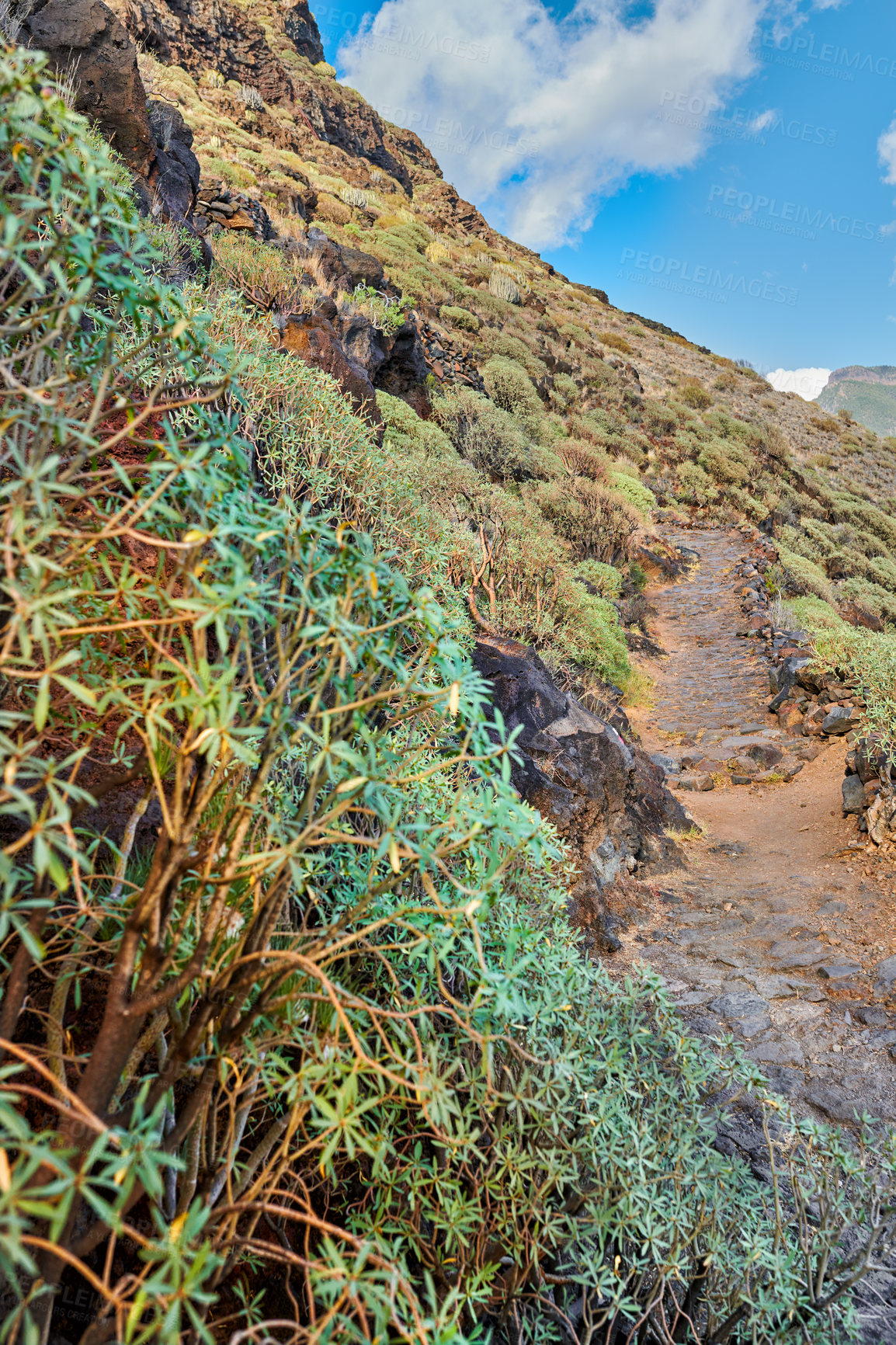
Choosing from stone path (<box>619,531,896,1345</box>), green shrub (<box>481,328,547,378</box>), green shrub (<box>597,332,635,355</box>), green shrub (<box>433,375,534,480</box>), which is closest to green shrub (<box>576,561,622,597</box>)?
green shrub (<box>433,375,534,480</box>)

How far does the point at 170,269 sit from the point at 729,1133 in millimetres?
7538

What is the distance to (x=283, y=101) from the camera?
27.5 metres

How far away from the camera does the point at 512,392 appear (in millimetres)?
14930

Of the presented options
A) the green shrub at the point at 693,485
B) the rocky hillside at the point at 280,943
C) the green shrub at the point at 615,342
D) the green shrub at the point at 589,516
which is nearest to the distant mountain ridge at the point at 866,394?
the green shrub at the point at 615,342

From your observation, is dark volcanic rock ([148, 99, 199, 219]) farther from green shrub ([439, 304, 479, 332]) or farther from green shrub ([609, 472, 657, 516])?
green shrub ([609, 472, 657, 516])

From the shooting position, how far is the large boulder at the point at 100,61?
739 cm

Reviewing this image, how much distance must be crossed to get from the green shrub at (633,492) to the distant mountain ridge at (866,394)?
5453 inches

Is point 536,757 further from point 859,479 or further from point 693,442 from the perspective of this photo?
point 859,479

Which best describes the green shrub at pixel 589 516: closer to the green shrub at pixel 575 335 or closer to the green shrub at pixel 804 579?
the green shrub at pixel 804 579

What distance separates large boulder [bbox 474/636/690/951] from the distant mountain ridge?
15044 centimetres

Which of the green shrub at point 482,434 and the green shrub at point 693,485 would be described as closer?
the green shrub at point 482,434

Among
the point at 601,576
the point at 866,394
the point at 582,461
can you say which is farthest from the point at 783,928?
the point at 866,394

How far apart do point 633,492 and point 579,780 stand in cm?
1222

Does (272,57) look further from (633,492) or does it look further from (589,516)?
(589,516)
